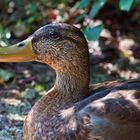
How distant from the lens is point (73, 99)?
355 centimetres

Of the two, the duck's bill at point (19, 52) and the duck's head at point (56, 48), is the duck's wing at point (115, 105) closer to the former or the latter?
the duck's head at point (56, 48)

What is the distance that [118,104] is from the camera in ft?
10.8

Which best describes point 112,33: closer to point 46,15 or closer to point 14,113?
point 46,15

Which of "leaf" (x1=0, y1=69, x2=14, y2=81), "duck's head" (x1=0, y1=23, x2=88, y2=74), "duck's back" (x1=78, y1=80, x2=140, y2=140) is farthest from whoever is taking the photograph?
"leaf" (x1=0, y1=69, x2=14, y2=81)

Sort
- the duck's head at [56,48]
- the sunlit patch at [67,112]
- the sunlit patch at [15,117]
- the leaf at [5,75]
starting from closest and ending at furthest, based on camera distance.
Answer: the sunlit patch at [67,112], the duck's head at [56,48], the sunlit patch at [15,117], the leaf at [5,75]

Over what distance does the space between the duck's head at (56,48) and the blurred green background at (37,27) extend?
Answer: 0.75m

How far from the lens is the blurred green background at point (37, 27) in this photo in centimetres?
455

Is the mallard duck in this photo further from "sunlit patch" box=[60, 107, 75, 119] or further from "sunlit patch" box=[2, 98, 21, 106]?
"sunlit patch" box=[2, 98, 21, 106]

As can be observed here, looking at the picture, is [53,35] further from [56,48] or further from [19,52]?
[19,52]

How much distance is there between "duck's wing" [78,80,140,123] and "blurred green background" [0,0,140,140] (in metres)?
0.91

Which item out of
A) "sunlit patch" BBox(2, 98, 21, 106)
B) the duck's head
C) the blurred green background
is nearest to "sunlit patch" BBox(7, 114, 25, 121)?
the blurred green background

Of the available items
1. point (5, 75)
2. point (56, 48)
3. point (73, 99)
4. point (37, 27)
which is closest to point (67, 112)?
point (73, 99)

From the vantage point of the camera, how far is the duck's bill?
3559 millimetres

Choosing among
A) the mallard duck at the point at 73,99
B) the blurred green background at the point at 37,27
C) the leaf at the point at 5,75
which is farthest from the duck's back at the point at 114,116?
the leaf at the point at 5,75
